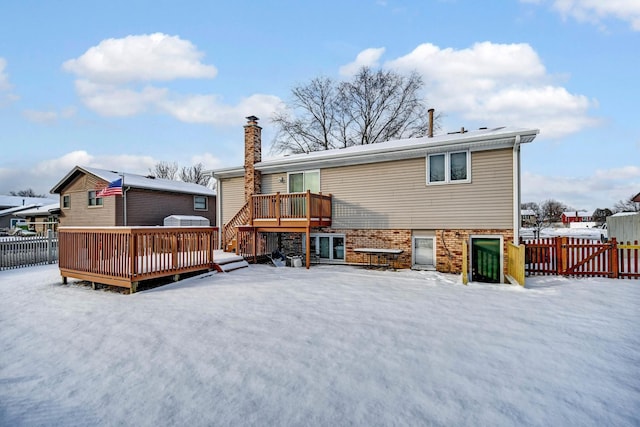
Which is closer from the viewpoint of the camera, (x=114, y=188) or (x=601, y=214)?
(x=114, y=188)


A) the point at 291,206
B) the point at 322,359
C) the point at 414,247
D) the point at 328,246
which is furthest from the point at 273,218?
the point at 322,359

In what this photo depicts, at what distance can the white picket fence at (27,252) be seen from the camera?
1155cm

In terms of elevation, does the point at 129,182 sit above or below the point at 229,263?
above

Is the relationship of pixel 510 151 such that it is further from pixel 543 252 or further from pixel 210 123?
pixel 210 123

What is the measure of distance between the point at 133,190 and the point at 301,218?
1249 cm

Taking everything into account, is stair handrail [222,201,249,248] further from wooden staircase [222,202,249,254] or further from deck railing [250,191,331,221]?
deck railing [250,191,331,221]

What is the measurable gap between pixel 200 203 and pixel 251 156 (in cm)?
1097

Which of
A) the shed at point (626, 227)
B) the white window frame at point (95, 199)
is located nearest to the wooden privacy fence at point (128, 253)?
the white window frame at point (95, 199)

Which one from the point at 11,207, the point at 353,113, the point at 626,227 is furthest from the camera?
the point at 11,207

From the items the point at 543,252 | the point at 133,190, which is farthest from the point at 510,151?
the point at 133,190

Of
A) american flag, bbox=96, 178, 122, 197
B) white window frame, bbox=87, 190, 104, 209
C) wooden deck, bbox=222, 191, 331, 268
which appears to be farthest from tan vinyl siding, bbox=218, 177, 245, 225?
white window frame, bbox=87, 190, 104, 209

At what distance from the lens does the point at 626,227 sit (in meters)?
16.4

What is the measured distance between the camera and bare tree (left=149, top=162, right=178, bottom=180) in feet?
149

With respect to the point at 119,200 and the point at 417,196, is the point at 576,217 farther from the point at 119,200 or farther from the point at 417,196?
the point at 119,200
